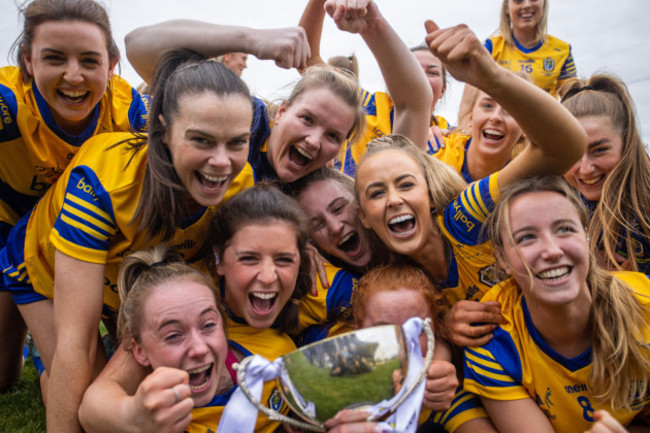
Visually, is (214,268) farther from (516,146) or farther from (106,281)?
(516,146)

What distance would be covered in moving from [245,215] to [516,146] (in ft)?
8.33

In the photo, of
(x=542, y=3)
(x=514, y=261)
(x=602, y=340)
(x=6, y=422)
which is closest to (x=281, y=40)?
(x=514, y=261)

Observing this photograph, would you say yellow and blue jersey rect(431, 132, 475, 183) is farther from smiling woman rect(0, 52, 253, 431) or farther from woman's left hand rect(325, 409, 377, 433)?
woman's left hand rect(325, 409, 377, 433)

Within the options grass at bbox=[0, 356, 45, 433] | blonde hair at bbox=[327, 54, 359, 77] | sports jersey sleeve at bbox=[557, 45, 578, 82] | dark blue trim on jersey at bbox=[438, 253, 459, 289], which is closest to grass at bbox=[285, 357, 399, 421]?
dark blue trim on jersey at bbox=[438, 253, 459, 289]

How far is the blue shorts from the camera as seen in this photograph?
321cm

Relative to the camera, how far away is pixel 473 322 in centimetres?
268

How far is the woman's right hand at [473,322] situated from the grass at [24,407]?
7.98 ft

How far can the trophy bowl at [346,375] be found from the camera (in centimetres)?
163

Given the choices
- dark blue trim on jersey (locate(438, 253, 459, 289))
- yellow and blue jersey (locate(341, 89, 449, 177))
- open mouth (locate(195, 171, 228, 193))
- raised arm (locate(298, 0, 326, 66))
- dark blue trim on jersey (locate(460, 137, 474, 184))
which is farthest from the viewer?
yellow and blue jersey (locate(341, 89, 449, 177))

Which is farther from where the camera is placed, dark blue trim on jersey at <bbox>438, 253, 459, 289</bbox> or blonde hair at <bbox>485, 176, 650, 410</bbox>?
dark blue trim on jersey at <bbox>438, 253, 459, 289</bbox>

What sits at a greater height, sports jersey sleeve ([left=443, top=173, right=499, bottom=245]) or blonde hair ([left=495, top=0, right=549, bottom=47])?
blonde hair ([left=495, top=0, right=549, bottom=47])

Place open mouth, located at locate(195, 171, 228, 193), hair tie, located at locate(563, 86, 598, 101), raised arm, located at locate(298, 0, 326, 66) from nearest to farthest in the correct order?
open mouth, located at locate(195, 171, 228, 193)
hair tie, located at locate(563, 86, 598, 101)
raised arm, located at locate(298, 0, 326, 66)

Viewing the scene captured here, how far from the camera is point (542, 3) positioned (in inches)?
224

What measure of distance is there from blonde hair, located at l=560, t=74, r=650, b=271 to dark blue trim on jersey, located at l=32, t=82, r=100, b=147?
9.99 ft
